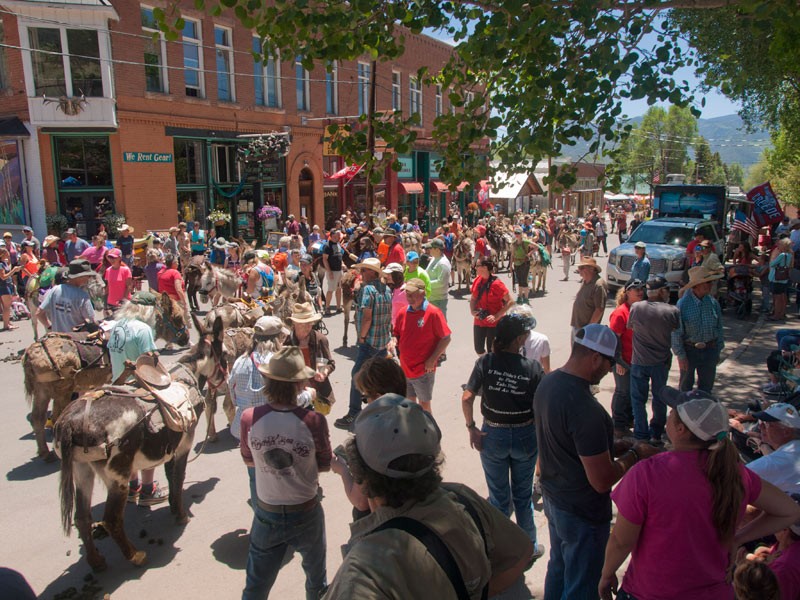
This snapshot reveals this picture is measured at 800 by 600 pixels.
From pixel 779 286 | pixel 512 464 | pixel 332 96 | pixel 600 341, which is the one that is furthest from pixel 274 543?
pixel 332 96

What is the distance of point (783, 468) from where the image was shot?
3.35 metres

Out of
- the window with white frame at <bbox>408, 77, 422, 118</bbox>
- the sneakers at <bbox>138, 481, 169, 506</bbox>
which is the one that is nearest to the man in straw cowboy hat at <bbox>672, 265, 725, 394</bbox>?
the sneakers at <bbox>138, 481, 169, 506</bbox>

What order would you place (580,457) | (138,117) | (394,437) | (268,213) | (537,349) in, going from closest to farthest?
1. (394,437)
2. (580,457)
3. (537,349)
4. (138,117)
5. (268,213)

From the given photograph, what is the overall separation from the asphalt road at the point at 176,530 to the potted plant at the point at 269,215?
1693cm

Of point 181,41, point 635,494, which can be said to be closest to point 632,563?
point 635,494

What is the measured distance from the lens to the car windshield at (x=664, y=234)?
16312 millimetres

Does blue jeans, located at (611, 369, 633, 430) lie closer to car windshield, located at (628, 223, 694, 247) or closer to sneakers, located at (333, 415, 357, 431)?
sneakers, located at (333, 415, 357, 431)

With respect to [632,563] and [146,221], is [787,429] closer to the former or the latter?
[632,563]

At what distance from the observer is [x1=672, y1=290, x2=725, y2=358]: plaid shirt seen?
21.9 ft

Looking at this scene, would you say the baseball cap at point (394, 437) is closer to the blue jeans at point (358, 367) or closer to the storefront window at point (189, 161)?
the blue jeans at point (358, 367)

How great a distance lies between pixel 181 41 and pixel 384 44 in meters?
17.6

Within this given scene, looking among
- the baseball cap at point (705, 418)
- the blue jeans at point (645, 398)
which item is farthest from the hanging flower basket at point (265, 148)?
the baseball cap at point (705, 418)

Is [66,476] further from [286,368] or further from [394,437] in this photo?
[394,437]

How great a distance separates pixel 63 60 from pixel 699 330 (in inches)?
764
